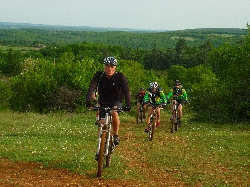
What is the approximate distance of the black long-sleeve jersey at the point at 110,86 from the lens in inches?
353

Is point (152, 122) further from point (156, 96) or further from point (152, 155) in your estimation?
point (152, 155)

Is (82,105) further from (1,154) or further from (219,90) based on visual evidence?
(1,154)

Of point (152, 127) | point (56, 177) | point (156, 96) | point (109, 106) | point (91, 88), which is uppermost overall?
point (91, 88)

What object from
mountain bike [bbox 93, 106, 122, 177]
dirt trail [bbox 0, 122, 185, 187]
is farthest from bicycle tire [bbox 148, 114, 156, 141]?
mountain bike [bbox 93, 106, 122, 177]

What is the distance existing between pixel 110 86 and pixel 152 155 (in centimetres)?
410

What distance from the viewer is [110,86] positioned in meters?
9.05

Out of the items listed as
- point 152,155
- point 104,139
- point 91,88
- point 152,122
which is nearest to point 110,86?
point 91,88

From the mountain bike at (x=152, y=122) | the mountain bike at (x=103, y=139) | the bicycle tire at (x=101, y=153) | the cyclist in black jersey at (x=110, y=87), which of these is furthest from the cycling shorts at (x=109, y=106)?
the mountain bike at (x=152, y=122)

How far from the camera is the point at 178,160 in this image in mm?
11469

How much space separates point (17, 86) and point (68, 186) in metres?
39.9

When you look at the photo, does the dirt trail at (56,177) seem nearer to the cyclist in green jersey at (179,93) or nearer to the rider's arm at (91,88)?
the rider's arm at (91,88)

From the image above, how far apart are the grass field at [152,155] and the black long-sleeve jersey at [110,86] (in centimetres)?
196

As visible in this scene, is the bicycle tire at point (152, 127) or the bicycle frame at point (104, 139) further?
the bicycle tire at point (152, 127)

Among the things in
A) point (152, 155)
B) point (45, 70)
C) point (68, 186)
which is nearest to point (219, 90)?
point (152, 155)
